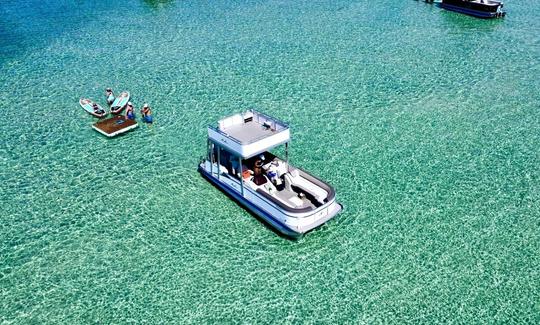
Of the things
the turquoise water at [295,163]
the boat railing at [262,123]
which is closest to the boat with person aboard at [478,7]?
the turquoise water at [295,163]

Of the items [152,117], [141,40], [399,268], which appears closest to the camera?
→ [399,268]

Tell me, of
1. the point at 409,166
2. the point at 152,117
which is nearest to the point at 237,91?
the point at 152,117

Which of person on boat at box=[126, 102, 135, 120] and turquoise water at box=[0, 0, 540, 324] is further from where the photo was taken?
person on boat at box=[126, 102, 135, 120]

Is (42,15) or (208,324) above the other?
(42,15)

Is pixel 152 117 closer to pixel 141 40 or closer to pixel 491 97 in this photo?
pixel 141 40

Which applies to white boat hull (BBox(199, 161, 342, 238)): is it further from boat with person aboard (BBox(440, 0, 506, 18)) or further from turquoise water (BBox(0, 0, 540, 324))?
boat with person aboard (BBox(440, 0, 506, 18))

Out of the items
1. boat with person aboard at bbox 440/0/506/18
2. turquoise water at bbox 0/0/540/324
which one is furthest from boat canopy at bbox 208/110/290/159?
boat with person aboard at bbox 440/0/506/18

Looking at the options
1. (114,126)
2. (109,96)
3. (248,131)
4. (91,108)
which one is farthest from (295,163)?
(91,108)
